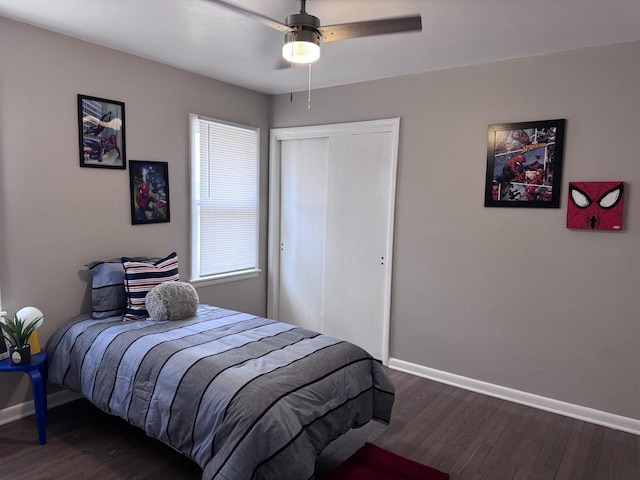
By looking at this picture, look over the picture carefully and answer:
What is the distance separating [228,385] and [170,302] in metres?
1.07

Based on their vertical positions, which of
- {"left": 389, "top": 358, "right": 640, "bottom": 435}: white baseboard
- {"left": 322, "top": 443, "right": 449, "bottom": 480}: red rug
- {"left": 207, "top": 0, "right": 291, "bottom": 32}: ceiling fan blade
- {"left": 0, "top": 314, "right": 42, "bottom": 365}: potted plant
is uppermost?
{"left": 207, "top": 0, "right": 291, "bottom": 32}: ceiling fan blade

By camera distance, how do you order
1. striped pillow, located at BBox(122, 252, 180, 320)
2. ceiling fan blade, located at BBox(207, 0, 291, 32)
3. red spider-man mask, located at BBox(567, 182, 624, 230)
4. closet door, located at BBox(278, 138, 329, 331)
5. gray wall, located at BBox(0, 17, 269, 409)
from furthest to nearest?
closet door, located at BBox(278, 138, 329, 331)
striped pillow, located at BBox(122, 252, 180, 320)
red spider-man mask, located at BBox(567, 182, 624, 230)
gray wall, located at BBox(0, 17, 269, 409)
ceiling fan blade, located at BBox(207, 0, 291, 32)

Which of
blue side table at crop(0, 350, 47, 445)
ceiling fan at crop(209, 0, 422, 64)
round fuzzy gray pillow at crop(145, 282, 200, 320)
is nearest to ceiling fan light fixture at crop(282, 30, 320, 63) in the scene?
ceiling fan at crop(209, 0, 422, 64)

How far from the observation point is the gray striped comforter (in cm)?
193

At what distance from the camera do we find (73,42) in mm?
2936

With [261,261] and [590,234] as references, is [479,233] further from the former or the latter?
[261,261]

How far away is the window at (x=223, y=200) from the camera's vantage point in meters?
3.84

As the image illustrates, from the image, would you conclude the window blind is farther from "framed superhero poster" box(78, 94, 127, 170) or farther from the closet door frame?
"framed superhero poster" box(78, 94, 127, 170)

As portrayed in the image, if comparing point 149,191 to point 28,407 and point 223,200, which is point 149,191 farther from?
point 28,407

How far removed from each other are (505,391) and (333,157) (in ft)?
7.94

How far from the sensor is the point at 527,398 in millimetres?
3238

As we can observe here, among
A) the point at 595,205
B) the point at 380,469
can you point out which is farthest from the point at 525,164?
the point at 380,469

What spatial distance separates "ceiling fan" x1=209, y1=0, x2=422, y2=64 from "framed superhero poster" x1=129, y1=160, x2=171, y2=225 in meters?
1.70

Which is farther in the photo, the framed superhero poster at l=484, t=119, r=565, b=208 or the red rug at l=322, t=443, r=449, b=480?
the framed superhero poster at l=484, t=119, r=565, b=208
